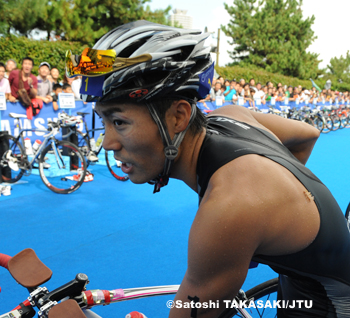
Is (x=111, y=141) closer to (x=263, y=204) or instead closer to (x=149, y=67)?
(x=149, y=67)

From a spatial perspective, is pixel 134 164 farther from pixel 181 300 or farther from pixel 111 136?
pixel 181 300

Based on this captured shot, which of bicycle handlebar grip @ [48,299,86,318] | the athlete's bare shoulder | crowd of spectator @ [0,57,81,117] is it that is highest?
the athlete's bare shoulder

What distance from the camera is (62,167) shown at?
6.37 metres

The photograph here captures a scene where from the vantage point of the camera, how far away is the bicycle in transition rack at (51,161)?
6160 millimetres

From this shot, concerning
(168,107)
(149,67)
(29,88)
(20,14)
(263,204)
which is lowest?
(29,88)

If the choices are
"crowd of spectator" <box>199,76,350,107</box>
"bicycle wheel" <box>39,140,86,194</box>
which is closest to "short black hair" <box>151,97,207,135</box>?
"bicycle wheel" <box>39,140,86,194</box>

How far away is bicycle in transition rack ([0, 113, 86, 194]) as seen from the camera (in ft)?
Answer: 20.2

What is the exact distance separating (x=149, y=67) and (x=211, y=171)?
46 centimetres

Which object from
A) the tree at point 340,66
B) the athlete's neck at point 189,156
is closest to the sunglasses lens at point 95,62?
the athlete's neck at point 189,156

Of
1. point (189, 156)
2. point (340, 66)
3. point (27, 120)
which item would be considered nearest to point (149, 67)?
point (189, 156)

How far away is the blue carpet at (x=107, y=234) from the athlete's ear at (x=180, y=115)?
82.1 inches

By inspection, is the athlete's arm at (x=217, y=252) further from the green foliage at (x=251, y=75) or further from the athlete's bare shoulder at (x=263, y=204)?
the green foliage at (x=251, y=75)

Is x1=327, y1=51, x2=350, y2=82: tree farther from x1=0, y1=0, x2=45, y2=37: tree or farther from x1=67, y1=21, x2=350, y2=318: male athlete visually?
x1=67, y1=21, x2=350, y2=318: male athlete

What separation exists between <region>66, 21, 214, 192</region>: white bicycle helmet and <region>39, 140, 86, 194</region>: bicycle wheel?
4801mm
